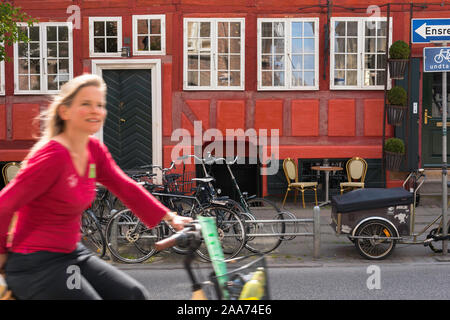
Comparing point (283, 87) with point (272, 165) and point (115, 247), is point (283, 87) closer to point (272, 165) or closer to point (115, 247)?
point (272, 165)

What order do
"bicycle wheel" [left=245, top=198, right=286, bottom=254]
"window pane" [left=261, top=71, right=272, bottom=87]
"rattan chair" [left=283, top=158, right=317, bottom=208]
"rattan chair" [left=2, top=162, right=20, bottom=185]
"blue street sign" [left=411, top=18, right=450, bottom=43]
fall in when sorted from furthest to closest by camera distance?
"window pane" [left=261, top=71, right=272, bottom=87] → "rattan chair" [left=2, top=162, right=20, bottom=185] → "rattan chair" [left=283, top=158, right=317, bottom=208] → "blue street sign" [left=411, top=18, right=450, bottom=43] → "bicycle wheel" [left=245, top=198, right=286, bottom=254]

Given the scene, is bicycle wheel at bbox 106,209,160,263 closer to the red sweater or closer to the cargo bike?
the cargo bike

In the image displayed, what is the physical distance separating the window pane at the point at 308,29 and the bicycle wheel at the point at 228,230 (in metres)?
6.45

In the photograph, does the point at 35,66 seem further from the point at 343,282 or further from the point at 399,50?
the point at 343,282

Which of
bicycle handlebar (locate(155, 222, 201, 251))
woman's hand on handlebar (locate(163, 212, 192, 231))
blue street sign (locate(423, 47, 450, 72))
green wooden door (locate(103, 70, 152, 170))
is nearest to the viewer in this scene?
bicycle handlebar (locate(155, 222, 201, 251))

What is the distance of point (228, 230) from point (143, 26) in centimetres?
675

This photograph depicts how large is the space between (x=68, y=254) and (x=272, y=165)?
10.4 m

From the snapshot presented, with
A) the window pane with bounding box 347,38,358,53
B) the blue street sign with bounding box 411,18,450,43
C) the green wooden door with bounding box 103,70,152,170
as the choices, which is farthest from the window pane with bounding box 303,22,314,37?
the blue street sign with bounding box 411,18,450,43

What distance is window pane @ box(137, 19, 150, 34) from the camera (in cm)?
1292

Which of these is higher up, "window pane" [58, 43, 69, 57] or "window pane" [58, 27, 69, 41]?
"window pane" [58, 27, 69, 41]

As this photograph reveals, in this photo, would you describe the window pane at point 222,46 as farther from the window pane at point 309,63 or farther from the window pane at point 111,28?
the window pane at point 111,28

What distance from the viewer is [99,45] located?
42.8 ft

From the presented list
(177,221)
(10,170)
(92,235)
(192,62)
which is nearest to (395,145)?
(192,62)

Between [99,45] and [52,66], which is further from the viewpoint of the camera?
[52,66]
